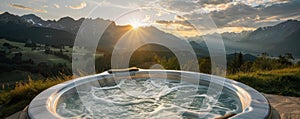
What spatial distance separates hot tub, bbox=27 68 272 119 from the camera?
2.20m

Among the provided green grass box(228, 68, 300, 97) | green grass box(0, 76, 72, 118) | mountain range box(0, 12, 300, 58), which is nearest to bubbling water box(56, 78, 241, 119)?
green grass box(0, 76, 72, 118)

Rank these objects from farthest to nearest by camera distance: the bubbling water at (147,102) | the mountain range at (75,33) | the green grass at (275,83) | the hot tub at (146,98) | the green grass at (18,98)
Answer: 1. the mountain range at (75,33)
2. the green grass at (275,83)
3. the green grass at (18,98)
4. the bubbling water at (147,102)
5. the hot tub at (146,98)

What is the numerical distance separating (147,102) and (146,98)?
0.21 meters

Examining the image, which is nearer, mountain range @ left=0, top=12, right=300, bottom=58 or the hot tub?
the hot tub

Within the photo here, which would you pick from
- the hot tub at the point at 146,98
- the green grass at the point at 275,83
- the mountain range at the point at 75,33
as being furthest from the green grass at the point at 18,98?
the mountain range at the point at 75,33

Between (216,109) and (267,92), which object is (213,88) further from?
(267,92)

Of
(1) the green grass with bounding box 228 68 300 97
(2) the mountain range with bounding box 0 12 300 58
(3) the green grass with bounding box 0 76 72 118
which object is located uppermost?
(2) the mountain range with bounding box 0 12 300 58

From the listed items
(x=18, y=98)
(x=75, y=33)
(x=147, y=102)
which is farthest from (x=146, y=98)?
(x=75, y=33)

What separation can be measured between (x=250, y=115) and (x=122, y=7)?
520 centimetres

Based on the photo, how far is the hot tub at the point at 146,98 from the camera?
2.20 meters

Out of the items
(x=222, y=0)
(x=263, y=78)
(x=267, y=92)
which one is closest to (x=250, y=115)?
(x=267, y=92)

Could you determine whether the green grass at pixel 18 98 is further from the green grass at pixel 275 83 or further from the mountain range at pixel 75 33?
the mountain range at pixel 75 33

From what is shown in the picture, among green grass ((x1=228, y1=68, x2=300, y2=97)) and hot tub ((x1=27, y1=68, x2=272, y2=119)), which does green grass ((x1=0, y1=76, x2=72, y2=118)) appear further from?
green grass ((x1=228, y1=68, x2=300, y2=97))

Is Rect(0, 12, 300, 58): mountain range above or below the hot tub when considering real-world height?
above
